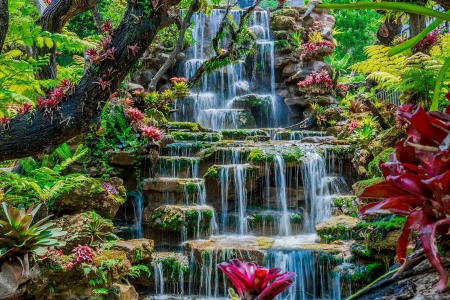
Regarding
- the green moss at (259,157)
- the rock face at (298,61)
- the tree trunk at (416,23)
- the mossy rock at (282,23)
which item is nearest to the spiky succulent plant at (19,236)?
the green moss at (259,157)

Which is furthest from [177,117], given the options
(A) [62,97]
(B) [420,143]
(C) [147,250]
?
(B) [420,143]

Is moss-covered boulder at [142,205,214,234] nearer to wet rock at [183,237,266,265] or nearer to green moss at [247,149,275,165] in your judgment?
wet rock at [183,237,266,265]

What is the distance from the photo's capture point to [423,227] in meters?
0.69

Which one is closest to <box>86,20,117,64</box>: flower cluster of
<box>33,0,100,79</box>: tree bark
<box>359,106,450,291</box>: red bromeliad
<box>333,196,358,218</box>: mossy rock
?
<box>33,0,100,79</box>: tree bark

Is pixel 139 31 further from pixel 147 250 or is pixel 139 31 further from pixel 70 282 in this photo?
pixel 147 250

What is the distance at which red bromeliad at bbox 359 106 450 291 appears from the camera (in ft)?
2.19

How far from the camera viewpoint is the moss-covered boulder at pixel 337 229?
593 cm

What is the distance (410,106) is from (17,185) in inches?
227

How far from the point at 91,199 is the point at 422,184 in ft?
18.4

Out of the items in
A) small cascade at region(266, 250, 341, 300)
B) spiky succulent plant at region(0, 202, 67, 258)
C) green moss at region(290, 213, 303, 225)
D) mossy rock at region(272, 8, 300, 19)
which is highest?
mossy rock at region(272, 8, 300, 19)

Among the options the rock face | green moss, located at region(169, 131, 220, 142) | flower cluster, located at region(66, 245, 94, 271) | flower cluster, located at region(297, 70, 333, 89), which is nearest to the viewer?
flower cluster, located at region(66, 245, 94, 271)

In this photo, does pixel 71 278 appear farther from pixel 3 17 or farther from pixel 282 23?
pixel 282 23

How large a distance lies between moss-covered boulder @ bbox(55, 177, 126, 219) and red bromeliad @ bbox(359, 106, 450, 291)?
17.9 feet

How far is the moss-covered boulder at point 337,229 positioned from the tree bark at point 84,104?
4.39 m
